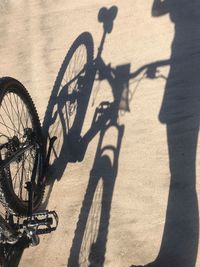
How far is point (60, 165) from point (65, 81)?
1.60m

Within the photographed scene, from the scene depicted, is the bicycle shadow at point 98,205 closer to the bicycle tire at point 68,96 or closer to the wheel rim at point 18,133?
the bicycle tire at point 68,96

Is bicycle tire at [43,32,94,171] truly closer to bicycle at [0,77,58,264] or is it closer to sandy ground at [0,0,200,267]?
sandy ground at [0,0,200,267]

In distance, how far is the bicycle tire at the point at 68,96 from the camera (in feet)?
22.0

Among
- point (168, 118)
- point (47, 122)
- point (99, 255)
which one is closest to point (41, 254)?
point (99, 255)

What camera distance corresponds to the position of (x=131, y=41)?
739 cm

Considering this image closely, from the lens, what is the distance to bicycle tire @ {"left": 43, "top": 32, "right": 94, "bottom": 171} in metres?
6.71

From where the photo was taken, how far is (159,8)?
7586mm

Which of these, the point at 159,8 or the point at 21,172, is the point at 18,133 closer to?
the point at 21,172

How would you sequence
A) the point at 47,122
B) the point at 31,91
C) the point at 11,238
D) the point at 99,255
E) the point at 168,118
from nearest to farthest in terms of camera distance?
the point at 11,238 < the point at 99,255 < the point at 168,118 < the point at 47,122 < the point at 31,91

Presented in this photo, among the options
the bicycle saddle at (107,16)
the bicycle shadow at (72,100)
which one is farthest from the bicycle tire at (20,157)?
the bicycle saddle at (107,16)

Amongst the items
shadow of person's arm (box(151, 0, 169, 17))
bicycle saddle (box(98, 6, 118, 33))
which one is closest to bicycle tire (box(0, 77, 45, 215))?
bicycle saddle (box(98, 6, 118, 33))

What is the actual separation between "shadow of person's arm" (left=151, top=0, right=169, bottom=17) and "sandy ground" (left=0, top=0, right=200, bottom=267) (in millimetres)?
97

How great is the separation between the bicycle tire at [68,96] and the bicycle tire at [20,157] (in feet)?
1.36

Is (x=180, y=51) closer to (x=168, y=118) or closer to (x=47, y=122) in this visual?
(x=168, y=118)
